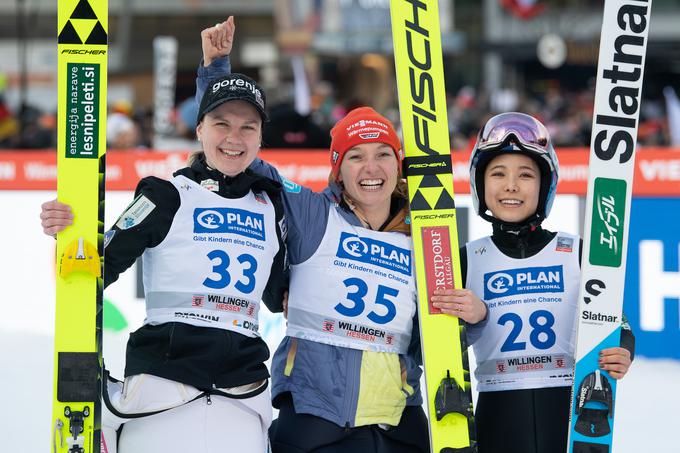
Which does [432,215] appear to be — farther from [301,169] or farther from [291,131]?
[291,131]

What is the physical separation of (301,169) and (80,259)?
15.0ft

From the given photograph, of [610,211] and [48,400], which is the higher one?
[610,211]

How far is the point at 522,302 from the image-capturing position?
350 cm

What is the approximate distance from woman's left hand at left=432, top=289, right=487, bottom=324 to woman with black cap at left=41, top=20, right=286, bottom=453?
0.56m

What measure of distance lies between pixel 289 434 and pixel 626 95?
1.61 meters

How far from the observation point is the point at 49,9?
898 inches

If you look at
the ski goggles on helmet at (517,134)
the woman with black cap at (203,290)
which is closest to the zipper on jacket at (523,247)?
the ski goggles on helmet at (517,134)

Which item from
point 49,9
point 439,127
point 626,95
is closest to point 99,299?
point 439,127

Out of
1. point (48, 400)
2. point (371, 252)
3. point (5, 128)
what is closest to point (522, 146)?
point (371, 252)

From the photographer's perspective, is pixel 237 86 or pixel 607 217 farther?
pixel 607 217

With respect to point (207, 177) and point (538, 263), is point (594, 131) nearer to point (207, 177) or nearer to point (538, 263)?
point (538, 263)

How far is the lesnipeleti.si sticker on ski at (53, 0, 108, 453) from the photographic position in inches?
130

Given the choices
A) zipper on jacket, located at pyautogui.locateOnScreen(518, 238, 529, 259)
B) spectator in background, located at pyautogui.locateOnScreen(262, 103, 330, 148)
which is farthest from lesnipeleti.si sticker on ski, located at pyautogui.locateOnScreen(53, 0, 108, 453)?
spectator in background, located at pyautogui.locateOnScreen(262, 103, 330, 148)

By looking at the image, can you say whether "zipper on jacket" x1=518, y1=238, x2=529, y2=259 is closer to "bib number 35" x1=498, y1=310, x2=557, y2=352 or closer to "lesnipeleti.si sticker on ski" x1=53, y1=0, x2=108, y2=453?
"bib number 35" x1=498, y1=310, x2=557, y2=352
